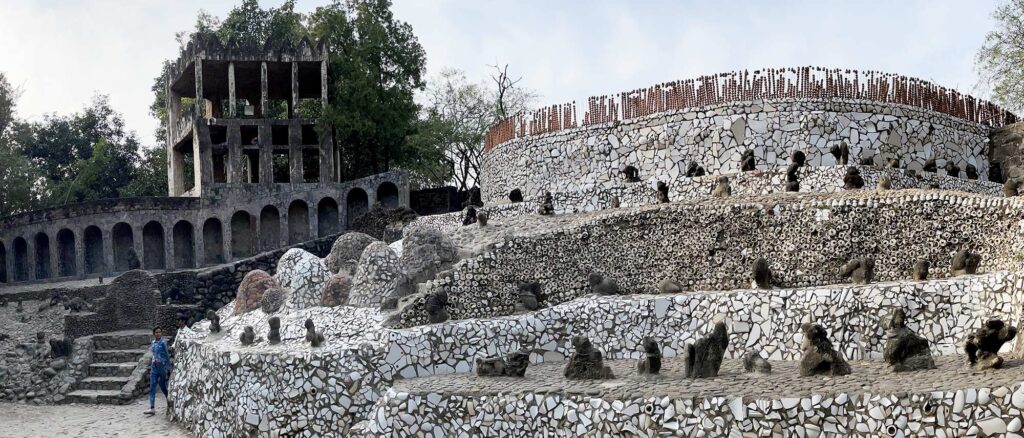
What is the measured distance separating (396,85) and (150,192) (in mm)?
13528

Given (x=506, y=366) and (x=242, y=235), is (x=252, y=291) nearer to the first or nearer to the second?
(x=506, y=366)

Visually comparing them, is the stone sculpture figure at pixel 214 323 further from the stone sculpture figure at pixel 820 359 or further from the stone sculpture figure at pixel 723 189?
the stone sculpture figure at pixel 820 359

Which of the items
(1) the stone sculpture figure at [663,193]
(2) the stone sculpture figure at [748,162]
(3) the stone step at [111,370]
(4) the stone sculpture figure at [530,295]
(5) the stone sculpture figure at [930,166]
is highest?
(2) the stone sculpture figure at [748,162]

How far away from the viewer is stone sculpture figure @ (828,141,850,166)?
2529 cm

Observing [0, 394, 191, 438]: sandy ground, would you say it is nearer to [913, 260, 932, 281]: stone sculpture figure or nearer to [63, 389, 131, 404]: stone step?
[63, 389, 131, 404]: stone step

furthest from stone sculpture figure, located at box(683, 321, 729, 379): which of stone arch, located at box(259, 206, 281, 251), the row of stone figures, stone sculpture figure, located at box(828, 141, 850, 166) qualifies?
stone arch, located at box(259, 206, 281, 251)

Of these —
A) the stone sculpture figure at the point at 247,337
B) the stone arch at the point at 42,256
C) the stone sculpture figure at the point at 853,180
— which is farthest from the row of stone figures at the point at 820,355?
the stone arch at the point at 42,256

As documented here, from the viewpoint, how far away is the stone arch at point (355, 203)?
1547 inches

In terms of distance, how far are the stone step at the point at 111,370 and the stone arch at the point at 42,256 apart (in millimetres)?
14489

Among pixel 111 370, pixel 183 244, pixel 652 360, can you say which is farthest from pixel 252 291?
pixel 183 244

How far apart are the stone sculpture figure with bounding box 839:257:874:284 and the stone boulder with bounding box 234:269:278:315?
12.6 meters

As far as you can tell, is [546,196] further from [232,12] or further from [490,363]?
[232,12]

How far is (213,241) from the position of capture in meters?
39.1

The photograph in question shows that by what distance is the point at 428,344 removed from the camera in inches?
771
